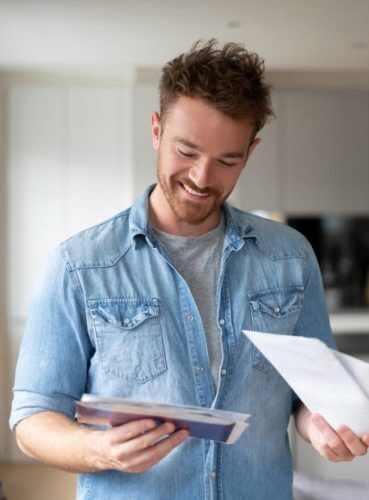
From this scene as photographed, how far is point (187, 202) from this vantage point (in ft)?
4.15

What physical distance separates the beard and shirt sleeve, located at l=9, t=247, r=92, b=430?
23cm

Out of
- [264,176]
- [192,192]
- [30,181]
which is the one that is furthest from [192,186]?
[30,181]

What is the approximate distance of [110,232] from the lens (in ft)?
4.31

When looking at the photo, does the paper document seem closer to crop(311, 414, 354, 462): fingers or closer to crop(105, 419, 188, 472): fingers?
crop(311, 414, 354, 462): fingers

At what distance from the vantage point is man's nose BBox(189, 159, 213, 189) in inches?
48.9

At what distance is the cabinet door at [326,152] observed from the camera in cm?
473

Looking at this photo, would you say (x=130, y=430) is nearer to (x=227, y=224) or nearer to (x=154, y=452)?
(x=154, y=452)

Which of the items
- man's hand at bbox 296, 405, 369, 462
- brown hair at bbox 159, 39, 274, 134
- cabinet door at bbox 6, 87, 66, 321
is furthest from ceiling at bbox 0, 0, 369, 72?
man's hand at bbox 296, 405, 369, 462

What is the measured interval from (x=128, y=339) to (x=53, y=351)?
0.13 m

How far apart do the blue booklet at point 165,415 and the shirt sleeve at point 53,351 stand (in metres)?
0.19

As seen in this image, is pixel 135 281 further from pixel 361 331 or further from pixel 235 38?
pixel 361 331

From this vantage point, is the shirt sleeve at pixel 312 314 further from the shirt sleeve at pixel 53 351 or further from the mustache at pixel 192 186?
the shirt sleeve at pixel 53 351

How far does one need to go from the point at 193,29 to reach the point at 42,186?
1.60 meters

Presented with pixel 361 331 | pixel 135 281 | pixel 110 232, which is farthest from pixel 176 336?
pixel 361 331
